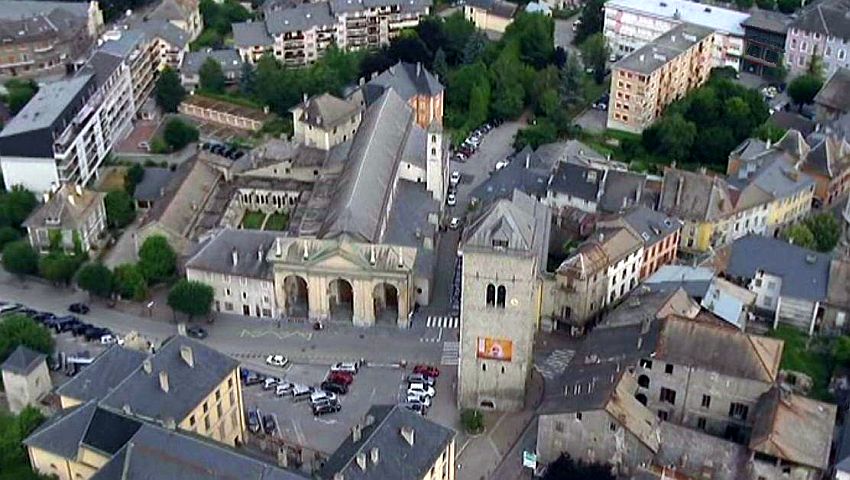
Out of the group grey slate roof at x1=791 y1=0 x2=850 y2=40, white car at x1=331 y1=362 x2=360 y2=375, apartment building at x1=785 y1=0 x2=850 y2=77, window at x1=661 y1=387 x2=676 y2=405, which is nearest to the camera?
window at x1=661 y1=387 x2=676 y2=405

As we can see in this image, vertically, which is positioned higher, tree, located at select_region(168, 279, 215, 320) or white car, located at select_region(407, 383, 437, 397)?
tree, located at select_region(168, 279, 215, 320)

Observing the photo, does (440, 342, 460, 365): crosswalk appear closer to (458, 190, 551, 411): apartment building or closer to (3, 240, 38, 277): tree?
(458, 190, 551, 411): apartment building

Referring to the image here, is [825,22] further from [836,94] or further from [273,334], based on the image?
[273,334]


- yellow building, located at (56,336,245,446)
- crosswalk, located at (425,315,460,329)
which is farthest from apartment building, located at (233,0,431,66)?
yellow building, located at (56,336,245,446)

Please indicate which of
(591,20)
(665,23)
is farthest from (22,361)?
(591,20)

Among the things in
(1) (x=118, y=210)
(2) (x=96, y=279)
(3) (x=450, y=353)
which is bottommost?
(3) (x=450, y=353)

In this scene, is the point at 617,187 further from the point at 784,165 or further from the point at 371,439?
the point at 371,439

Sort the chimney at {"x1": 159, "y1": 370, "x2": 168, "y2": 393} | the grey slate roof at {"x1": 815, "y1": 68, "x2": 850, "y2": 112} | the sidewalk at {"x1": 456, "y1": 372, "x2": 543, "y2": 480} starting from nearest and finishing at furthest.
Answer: the chimney at {"x1": 159, "y1": 370, "x2": 168, "y2": 393}
the sidewalk at {"x1": 456, "y1": 372, "x2": 543, "y2": 480}
the grey slate roof at {"x1": 815, "y1": 68, "x2": 850, "y2": 112}

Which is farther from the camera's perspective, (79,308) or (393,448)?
(79,308)
